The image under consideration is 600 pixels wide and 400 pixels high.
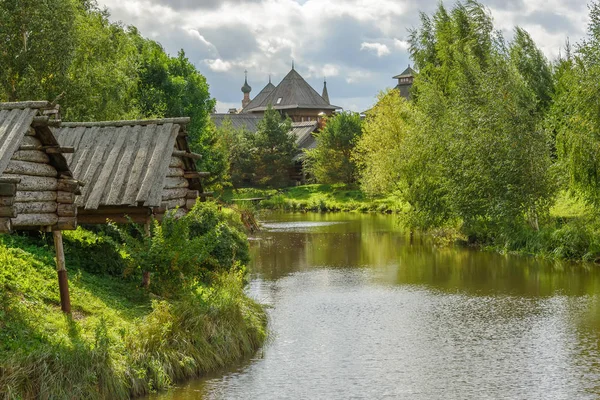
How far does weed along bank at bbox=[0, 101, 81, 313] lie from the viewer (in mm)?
13648

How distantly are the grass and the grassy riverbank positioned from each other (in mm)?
42240

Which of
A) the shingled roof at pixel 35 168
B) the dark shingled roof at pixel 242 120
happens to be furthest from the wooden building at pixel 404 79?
the shingled roof at pixel 35 168

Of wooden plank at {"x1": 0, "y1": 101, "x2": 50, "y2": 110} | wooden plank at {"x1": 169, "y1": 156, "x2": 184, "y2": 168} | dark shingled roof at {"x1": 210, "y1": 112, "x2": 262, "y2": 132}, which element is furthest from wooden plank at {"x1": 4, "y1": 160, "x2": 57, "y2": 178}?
dark shingled roof at {"x1": 210, "y1": 112, "x2": 262, "y2": 132}

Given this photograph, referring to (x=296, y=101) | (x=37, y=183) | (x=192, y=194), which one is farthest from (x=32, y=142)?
(x=296, y=101)

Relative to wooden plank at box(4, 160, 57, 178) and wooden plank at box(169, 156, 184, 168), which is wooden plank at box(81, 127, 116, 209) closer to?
wooden plank at box(169, 156, 184, 168)

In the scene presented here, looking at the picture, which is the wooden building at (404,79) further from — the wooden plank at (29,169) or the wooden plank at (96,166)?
the wooden plank at (29,169)

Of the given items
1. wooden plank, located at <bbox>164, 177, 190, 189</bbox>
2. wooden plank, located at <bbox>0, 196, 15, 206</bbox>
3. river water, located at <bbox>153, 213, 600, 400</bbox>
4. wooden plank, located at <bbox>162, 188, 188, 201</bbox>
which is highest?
wooden plank, located at <bbox>164, 177, 190, 189</bbox>

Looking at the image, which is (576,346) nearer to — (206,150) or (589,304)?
(589,304)

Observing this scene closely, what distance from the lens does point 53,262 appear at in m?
17.5

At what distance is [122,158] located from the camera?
20.2 metres

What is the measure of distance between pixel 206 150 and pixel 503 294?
32.7m

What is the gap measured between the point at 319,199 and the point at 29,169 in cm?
5385

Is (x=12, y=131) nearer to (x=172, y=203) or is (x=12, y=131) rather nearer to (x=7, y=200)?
(x=7, y=200)

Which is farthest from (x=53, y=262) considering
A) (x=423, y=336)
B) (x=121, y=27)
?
(x=121, y=27)
